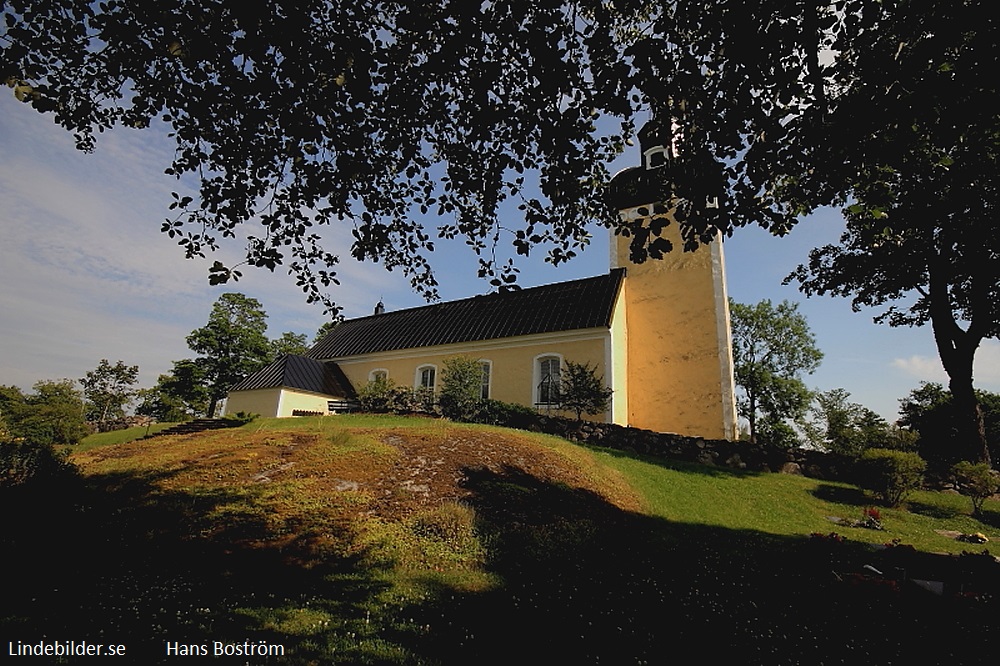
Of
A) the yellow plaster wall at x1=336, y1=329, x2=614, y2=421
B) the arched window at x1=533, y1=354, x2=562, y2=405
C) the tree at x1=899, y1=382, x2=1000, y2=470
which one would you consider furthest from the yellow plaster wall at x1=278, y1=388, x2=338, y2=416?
the tree at x1=899, y1=382, x2=1000, y2=470

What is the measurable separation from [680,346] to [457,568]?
58.6 feet

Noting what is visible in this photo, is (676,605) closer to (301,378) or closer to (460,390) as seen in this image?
(460,390)

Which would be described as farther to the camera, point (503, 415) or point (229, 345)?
point (229, 345)

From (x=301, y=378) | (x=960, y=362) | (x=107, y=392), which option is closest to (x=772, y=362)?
(x=960, y=362)

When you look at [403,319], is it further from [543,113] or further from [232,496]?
[543,113]

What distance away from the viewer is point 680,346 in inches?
838

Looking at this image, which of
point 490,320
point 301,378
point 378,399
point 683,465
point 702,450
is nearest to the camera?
point 683,465

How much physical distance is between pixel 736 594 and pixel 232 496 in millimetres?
Answer: 8843

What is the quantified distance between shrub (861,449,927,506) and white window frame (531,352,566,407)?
1135 centimetres

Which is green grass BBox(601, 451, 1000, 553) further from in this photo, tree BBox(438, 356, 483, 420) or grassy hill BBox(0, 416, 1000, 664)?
tree BBox(438, 356, 483, 420)

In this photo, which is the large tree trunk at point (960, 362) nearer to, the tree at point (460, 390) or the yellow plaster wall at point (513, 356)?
the yellow plaster wall at point (513, 356)

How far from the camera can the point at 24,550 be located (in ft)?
17.4

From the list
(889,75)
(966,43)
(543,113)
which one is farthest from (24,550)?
(966,43)

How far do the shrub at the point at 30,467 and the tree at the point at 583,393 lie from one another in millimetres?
14721
